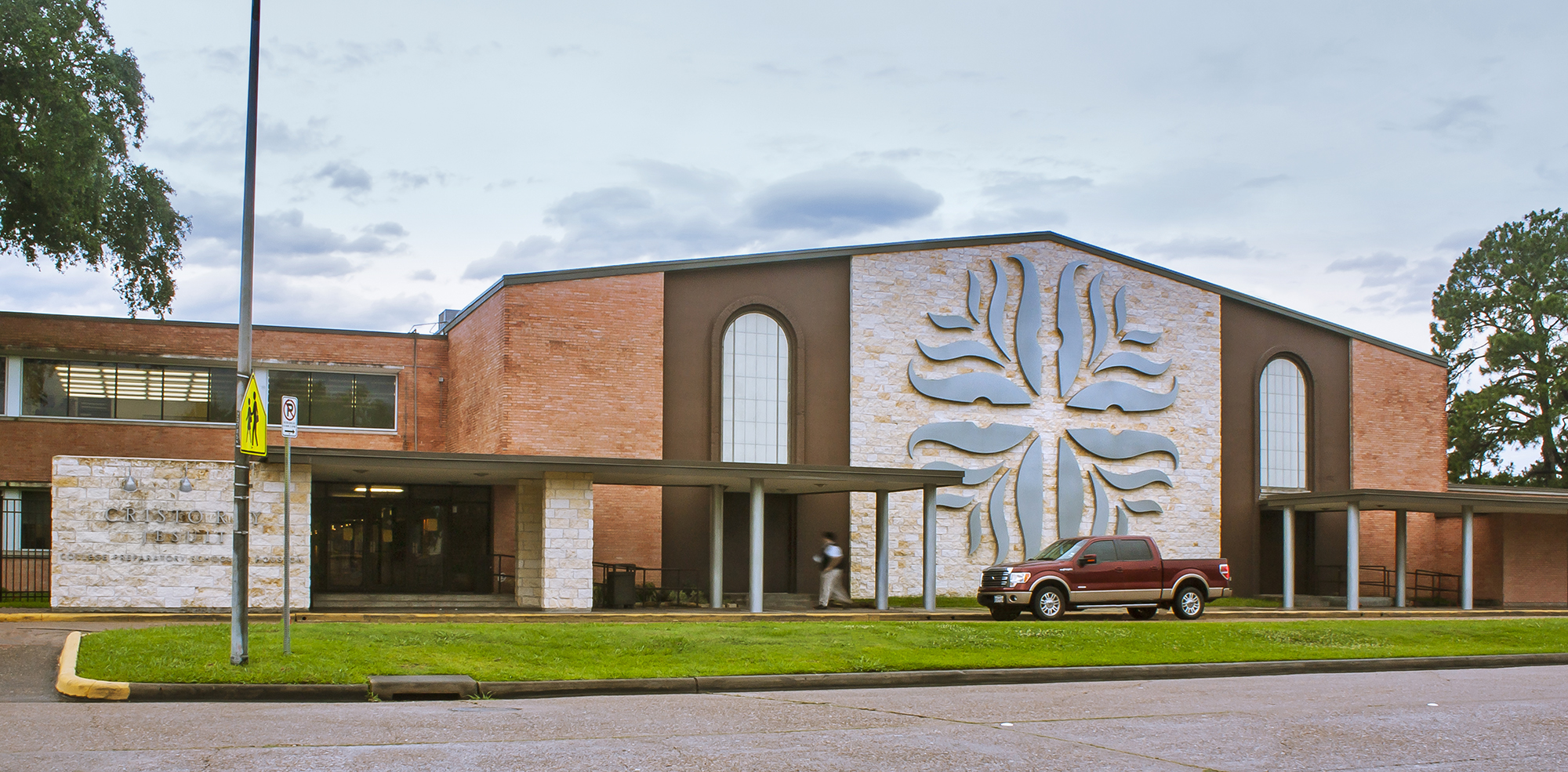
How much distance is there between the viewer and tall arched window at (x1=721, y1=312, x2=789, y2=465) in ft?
105

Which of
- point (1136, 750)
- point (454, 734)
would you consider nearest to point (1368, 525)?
point (1136, 750)

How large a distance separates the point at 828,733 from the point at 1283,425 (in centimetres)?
3125

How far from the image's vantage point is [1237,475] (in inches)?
1467

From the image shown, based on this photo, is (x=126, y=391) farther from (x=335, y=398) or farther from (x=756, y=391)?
(x=756, y=391)

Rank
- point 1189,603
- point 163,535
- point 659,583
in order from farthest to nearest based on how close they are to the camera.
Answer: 1. point 659,583
2. point 1189,603
3. point 163,535

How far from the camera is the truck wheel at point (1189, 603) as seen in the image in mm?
26234

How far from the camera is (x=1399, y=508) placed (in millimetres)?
34375

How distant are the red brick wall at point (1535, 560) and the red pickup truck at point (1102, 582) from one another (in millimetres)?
16095

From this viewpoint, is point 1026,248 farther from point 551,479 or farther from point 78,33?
point 78,33

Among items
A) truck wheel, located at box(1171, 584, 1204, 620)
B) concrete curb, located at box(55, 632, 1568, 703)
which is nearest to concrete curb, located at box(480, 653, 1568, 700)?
concrete curb, located at box(55, 632, 1568, 703)

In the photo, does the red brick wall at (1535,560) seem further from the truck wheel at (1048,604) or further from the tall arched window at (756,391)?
the tall arched window at (756,391)

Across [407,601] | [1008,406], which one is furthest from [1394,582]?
[407,601]

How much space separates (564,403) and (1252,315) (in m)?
20.4

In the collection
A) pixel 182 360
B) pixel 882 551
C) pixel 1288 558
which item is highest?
pixel 182 360
